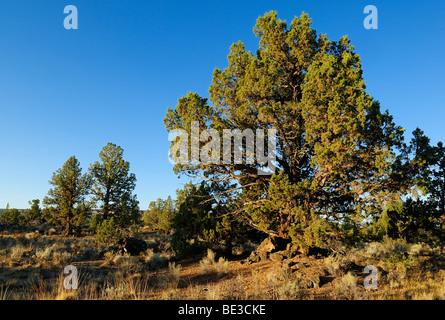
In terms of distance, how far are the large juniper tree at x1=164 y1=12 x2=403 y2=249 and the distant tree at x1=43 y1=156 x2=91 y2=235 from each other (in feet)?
72.9

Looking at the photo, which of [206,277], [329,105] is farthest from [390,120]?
[206,277]

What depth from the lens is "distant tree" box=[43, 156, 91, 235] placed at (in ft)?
94.6

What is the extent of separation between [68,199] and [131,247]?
16.3 metres

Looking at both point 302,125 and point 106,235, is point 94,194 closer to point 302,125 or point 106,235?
point 106,235

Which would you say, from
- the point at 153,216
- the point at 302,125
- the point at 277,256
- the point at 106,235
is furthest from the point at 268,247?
the point at 153,216

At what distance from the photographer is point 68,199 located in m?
29.3

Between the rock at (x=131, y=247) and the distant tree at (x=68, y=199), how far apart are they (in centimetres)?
1310

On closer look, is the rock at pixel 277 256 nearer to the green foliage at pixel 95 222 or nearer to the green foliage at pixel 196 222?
the green foliage at pixel 196 222

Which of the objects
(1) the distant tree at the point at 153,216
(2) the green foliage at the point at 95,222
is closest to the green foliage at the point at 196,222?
(2) the green foliage at the point at 95,222

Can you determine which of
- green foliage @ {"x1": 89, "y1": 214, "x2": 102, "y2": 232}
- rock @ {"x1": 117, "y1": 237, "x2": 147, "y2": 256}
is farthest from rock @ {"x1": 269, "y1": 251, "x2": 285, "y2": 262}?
green foliage @ {"x1": 89, "y1": 214, "x2": 102, "y2": 232}

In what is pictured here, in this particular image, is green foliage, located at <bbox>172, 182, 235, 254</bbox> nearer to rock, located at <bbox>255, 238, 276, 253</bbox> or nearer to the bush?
rock, located at <bbox>255, 238, 276, 253</bbox>

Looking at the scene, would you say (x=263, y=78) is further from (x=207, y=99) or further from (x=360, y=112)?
(x=360, y=112)

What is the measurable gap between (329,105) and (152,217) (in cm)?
4013

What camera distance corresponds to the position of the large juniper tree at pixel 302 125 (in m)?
9.13
